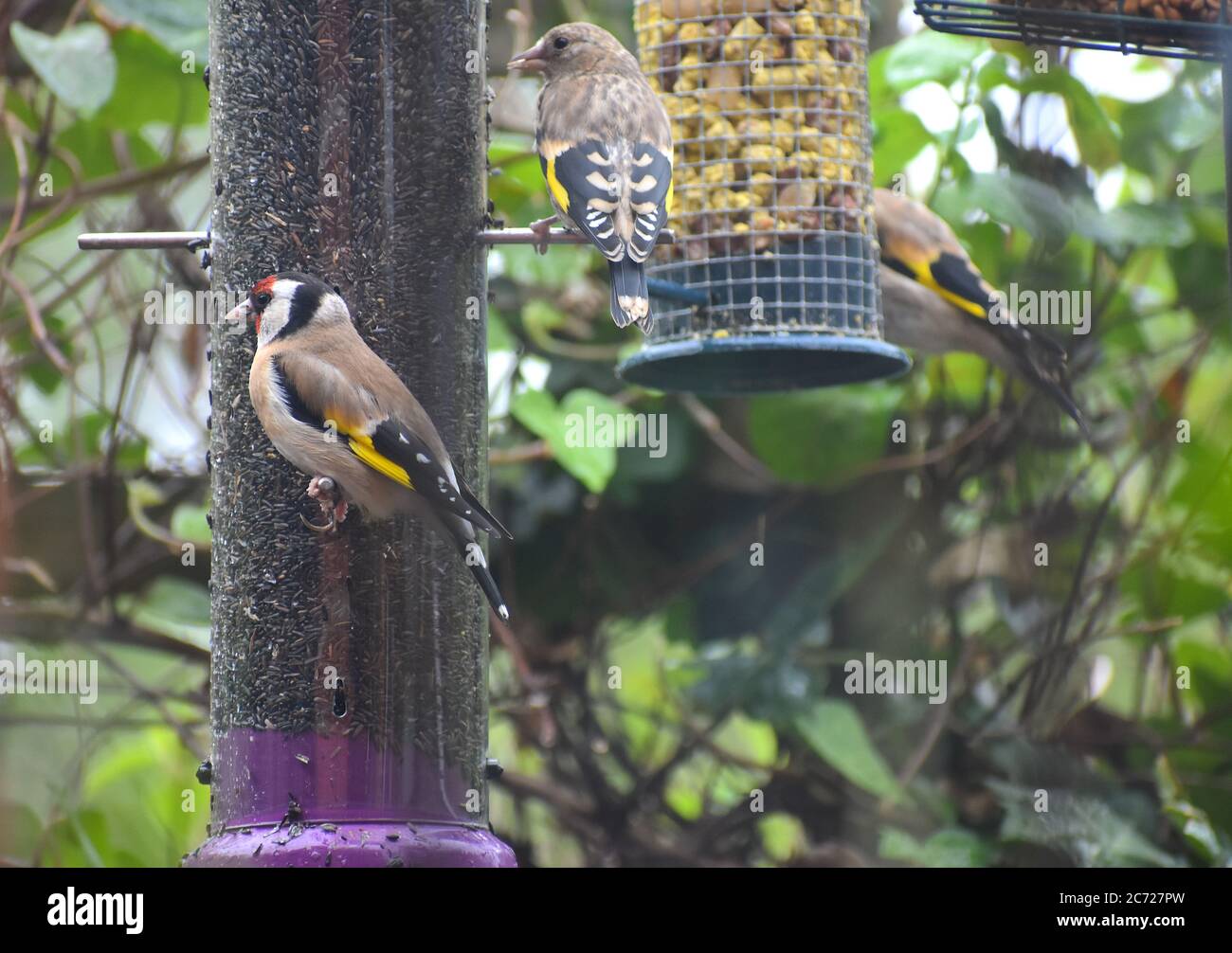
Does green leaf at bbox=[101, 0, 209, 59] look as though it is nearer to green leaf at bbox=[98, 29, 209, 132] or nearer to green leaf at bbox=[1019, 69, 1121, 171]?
green leaf at bbox=[98, 29, 209, 132]

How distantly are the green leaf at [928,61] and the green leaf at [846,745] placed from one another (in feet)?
7.01

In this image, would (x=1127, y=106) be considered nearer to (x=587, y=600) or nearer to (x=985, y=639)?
(x=985, y=639)

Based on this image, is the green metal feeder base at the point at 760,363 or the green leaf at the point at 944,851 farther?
the green leaf at the point at 944,851

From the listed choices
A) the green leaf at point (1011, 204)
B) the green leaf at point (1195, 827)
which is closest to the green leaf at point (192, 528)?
the green leaf at point (1011, 204)

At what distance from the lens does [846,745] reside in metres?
5.58

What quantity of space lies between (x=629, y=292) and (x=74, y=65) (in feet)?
6.85

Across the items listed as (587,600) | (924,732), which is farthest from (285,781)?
(924,732)

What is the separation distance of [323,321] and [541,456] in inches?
83.1

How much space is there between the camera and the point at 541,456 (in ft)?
18.7

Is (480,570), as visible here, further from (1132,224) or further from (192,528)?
(1132,224)

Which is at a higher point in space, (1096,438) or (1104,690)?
(1096,438)

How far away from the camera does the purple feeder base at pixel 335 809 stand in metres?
3.54

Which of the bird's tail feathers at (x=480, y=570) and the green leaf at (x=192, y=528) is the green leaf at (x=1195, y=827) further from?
the green leaf at (x=192, y=528)

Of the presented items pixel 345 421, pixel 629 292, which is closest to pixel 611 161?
pixel 629 292
